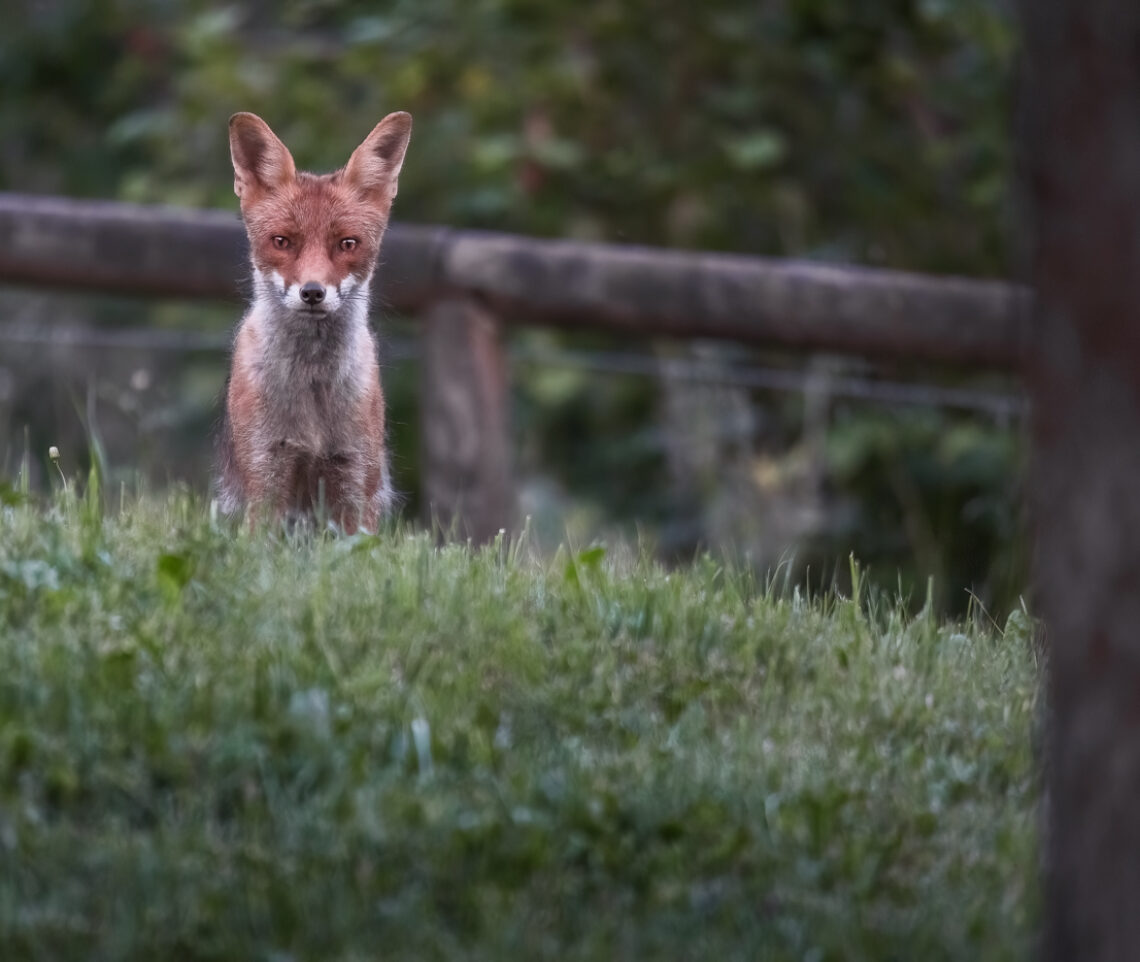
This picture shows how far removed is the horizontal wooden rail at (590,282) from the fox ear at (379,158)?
1.16 m

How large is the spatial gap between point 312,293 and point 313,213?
235mm

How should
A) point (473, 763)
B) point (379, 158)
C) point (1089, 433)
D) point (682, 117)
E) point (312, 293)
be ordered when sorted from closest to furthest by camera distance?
point (1089, 433) < point (473, 763) < point (312, 293) < point (379, 158) < point (682, 117)

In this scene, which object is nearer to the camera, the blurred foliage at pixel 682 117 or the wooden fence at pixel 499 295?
the wooden fence at pixel 499 295

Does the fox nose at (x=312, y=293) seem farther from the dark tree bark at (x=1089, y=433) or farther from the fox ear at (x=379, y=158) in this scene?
the dark tree bark at (x=1089, y=433)

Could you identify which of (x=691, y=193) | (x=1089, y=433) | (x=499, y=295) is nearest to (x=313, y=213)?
(x=499, y=295)

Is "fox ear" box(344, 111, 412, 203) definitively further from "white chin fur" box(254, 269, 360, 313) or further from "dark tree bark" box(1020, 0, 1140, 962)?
"dark tree bark" box(1020, 0, 1140, 962)

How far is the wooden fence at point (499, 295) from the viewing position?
581cm

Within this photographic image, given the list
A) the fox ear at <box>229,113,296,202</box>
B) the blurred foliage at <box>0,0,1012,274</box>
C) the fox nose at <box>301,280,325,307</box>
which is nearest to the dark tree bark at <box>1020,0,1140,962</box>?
the fox nose at <box>301,280,325,307</box>

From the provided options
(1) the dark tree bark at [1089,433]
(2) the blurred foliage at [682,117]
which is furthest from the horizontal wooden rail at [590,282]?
(1) the dark tree bark at [1089,433]

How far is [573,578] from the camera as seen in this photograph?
12.7 feet

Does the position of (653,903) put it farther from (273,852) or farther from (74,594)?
(74,594)

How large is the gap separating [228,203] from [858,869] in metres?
7.20

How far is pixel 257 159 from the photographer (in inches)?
181

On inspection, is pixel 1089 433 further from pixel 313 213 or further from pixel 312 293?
pixel 313 213
